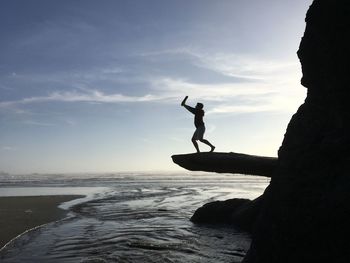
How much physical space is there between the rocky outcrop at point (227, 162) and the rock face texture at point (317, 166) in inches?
138

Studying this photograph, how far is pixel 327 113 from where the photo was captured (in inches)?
276

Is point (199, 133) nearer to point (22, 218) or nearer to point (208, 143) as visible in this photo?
point (208, 143)

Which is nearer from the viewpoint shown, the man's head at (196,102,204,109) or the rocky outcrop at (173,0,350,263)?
the rocky outcrop at (173,0,350,263)

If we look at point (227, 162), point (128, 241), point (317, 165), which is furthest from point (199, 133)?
point (317, 165)

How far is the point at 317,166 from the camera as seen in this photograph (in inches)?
260

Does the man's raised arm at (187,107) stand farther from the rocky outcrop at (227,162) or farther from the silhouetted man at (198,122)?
the rocky outcrop at (227,162)

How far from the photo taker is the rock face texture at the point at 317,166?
598 centimetres

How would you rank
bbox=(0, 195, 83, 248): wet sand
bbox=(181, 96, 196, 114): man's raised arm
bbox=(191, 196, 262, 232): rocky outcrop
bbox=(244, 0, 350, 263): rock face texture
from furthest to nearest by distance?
bbox=(191, 196, 262, 232): rocky outcrop → bbox=(0, 195, 83, 248): wet sand → bbox=(181, 96, 196, 114): man's raised arm → bbox=(244, 0, 350, 263): rock face texture

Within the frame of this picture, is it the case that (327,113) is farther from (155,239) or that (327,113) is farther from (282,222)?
(155,239)

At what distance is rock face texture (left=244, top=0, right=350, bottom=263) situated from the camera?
5.98 m

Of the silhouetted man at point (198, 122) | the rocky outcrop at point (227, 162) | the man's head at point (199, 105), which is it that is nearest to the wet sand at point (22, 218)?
the rocky outcrop at point (227, 162)

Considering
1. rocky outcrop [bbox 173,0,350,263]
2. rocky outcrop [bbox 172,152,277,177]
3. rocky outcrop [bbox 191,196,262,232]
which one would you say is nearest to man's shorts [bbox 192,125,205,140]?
rocky outcrop [bbox 172,152,277,177]

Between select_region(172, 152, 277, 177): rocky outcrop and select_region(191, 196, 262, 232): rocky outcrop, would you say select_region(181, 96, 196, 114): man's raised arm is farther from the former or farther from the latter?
select_region(191, 196, 262, 232): rocky outcrop

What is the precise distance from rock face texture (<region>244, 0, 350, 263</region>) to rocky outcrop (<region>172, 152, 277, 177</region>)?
350 cm
